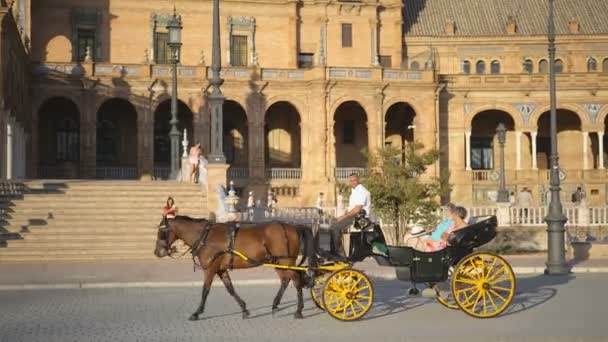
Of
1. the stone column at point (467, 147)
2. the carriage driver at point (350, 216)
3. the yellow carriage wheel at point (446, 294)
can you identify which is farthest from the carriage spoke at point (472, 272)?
the stone column at point (467, 147)

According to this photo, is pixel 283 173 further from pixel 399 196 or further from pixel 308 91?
pixel 399 196

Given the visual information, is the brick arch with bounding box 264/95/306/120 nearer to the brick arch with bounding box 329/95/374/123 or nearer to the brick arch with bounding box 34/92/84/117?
the brick arch with bounding box 329/95/374/123

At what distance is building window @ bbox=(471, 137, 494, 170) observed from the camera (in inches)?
2126

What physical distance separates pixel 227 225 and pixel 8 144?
872 inches

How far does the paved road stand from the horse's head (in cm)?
96

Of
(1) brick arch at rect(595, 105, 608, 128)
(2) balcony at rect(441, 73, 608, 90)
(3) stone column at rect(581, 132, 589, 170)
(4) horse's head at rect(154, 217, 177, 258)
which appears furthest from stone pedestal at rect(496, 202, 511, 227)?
(1) brick arch at rect(595, 105, 608, 128)

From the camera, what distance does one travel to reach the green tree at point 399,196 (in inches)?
1042

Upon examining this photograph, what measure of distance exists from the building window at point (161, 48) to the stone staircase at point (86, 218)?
22.9 metres

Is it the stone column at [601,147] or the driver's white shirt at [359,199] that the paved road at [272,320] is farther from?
the stone column at [601,147]

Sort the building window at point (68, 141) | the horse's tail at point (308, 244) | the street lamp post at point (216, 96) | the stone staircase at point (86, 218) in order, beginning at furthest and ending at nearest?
the building window at point (68, 141), the street lamp post at point (216, 96), the stone staircase at point (86, 218), the horse's tail at point (308, 244)

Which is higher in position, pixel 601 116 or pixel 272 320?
pixel 601 116

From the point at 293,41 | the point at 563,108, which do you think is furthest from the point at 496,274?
the point at 563,108

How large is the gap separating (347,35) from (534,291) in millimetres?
39068

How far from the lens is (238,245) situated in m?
12.4
